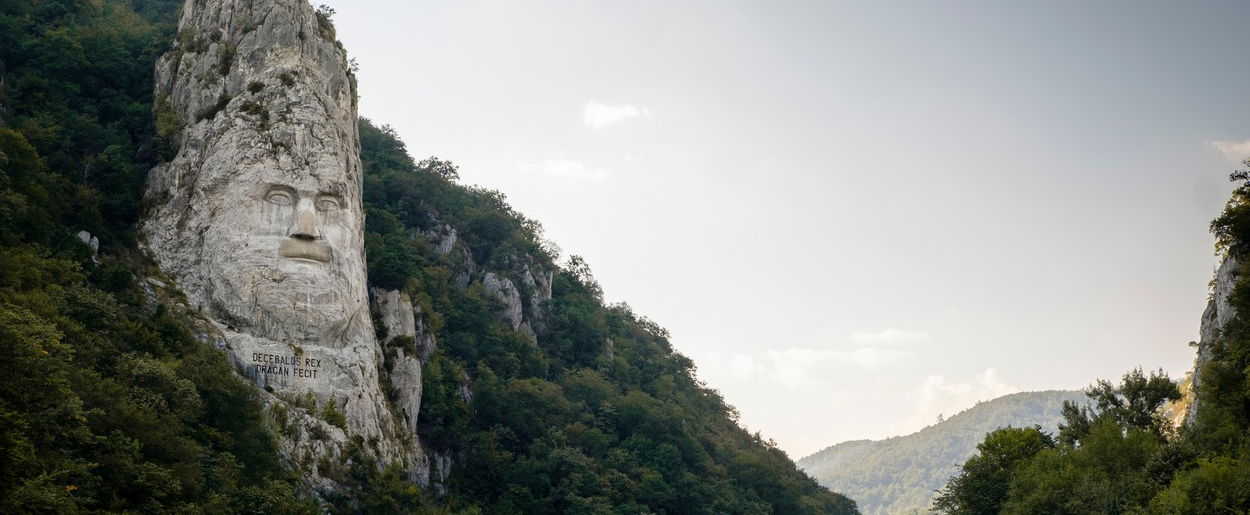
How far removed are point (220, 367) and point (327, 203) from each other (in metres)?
9.97

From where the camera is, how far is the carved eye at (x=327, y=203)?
43.4 metres

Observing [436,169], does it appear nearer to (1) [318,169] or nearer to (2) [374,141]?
(2) [374,141]

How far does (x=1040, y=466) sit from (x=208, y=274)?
3502 cm

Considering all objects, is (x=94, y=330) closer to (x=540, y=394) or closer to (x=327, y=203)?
(x=327, y=203)

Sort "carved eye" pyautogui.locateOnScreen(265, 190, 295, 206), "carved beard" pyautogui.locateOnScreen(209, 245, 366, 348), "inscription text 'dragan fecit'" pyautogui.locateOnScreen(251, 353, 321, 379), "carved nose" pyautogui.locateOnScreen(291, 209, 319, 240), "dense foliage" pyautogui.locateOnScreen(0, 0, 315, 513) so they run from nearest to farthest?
"dense foliage" pyautogui.locateOnScreen(0, 0, 315, 513) → "inscription text 'dragan fecit'" pyautogui.locateOnScreen(251, 353, 321, 379) → "carved beard" pyautogui.locateOnScreen(209, 245, 366, 348) → "carved nose" pyautogui.locateOnScreen(291, 209, 319, 240) → "carved eye" pyautogui.locateOnScreen(265, 190, 295, 206)

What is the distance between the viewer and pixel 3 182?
117 ft

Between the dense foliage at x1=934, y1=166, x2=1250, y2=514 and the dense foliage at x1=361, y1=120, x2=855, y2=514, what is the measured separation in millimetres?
18002

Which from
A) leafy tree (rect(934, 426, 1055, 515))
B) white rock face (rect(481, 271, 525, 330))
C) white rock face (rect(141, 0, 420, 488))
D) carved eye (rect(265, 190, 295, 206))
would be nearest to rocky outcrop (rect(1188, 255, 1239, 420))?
leafy tree (rect(934, 426, 1055, 515))

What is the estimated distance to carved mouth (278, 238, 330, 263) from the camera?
4165 cm

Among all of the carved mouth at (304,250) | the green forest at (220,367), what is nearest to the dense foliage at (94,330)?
the green forest at (220,367)

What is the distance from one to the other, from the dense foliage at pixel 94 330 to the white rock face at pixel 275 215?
212 centimetres

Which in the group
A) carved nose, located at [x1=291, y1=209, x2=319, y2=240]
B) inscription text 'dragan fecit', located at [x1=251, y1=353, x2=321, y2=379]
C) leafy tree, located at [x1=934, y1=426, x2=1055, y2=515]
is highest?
carved nose, located at [x1=291, y1=209, x2=319, y2=240]

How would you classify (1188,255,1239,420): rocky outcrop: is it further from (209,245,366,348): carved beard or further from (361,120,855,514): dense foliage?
(209,245,366,348): carved beard

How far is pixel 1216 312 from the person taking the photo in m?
40.7
